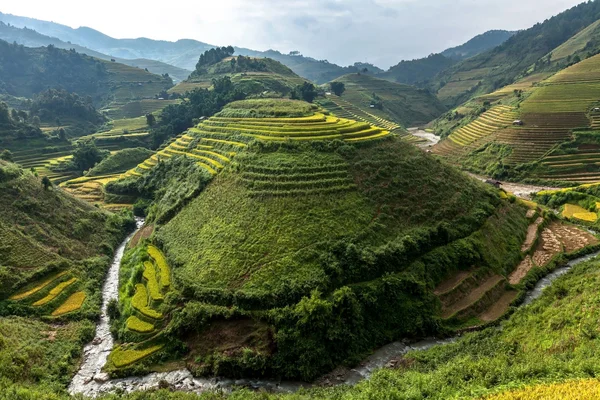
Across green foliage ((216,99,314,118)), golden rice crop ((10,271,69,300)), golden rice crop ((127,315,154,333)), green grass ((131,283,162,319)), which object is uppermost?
green foliage ((216,99,314,118))

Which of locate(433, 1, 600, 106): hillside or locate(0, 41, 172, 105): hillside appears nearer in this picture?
locate(0, 41, 172, 105): hillside

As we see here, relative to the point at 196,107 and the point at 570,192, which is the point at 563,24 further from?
the point at 196,107

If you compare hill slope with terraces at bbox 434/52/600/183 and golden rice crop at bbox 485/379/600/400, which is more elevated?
hill slope with terraces at bbox 434/52/600/183

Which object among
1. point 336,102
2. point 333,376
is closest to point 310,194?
point 333,376

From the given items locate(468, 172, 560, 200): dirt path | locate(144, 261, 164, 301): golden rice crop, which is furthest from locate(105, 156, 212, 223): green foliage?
locate(468, 172, 560, 200): dirt path

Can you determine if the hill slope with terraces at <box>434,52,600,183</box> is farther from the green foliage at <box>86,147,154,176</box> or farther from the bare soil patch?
the green foliage at <box>86,147,154,176</box>

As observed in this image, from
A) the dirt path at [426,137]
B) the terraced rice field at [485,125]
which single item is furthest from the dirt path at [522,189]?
the dirt path at [426,137]
